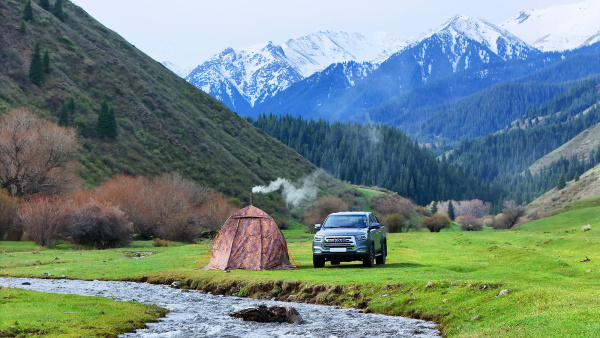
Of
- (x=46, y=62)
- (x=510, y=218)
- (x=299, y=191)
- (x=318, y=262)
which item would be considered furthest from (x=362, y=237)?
(x=299, y=191)

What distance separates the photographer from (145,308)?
24.5 metres

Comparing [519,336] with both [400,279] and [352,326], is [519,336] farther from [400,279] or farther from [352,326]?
[400,279]

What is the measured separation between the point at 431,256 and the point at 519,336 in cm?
3074

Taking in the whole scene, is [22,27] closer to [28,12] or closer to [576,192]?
[28,12]

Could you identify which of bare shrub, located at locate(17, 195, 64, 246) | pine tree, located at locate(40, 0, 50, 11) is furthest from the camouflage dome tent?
pine tree, located at locate(40, 0, 50, 11)

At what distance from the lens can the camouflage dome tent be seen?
121 ft

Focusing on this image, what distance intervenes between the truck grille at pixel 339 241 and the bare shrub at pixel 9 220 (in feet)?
126

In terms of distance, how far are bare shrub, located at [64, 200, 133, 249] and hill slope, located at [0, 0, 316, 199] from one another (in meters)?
33.3

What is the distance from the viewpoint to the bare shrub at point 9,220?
59.8m

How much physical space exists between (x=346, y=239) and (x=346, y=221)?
6.54ft

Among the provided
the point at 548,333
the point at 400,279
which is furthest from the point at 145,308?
the point at 548,333

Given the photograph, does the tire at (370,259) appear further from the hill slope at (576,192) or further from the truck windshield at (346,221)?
the hill slope at (576,192)

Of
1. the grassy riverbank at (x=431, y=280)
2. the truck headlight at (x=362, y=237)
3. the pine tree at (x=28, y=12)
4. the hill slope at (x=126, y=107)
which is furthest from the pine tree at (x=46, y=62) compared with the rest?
the truck headlight at (x=362, y=237)

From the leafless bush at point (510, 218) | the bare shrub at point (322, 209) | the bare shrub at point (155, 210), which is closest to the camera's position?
the bare shrub at point (155, 210)
